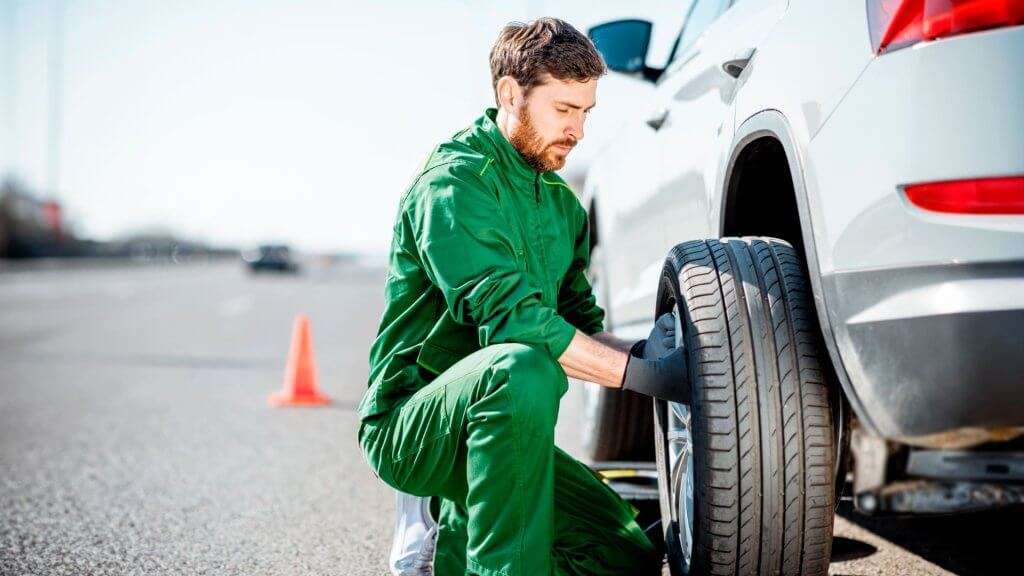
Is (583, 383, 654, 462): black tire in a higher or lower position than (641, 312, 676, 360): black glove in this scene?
lower

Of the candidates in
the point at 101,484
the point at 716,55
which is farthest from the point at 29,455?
the point at 716,55

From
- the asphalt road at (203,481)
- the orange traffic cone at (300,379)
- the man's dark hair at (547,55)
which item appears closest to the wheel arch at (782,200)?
the man's dark hair at (547,55)

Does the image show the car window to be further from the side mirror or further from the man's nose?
the man's nose

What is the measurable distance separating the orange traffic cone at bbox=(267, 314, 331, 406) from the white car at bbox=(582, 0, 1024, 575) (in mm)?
4216

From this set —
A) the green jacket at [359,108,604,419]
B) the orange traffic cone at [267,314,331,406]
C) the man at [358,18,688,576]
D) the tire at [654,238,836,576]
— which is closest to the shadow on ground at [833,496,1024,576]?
the tire at [654,238,836,576]

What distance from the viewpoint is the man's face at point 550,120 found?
7.94 feet

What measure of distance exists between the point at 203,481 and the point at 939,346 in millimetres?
3353

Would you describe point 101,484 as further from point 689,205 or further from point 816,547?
point 816,547

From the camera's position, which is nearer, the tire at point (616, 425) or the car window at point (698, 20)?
the car window at point (698, 20)

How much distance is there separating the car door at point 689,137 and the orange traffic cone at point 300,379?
3232mm

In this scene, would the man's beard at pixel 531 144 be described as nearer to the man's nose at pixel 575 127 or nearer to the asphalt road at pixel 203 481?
the man's nose at pixel 575 127

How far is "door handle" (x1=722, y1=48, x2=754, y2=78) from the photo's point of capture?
2.40m

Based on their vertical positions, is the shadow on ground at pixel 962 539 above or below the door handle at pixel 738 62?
below

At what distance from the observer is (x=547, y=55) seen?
2367 mm
